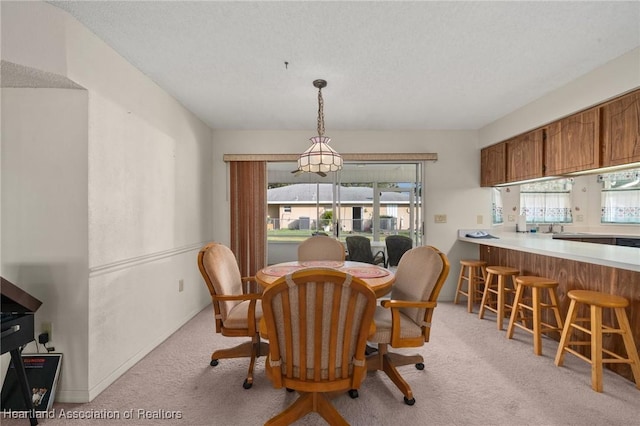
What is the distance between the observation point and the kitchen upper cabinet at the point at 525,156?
312cm

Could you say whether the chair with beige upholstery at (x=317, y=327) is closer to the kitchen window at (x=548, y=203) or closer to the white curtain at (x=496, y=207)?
the white curtain at (x=496, y=207)

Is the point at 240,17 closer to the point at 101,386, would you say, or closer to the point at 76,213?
the point at 76,213

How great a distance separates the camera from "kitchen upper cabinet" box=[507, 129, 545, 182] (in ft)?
10.2

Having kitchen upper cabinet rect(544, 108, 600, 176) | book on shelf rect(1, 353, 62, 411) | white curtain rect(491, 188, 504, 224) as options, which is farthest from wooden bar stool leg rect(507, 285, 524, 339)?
book on shelf rect(1, 353, 62, 411)

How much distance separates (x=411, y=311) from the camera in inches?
79.7

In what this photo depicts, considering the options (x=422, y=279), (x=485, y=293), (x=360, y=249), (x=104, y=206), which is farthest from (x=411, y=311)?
(x=360, y=249)

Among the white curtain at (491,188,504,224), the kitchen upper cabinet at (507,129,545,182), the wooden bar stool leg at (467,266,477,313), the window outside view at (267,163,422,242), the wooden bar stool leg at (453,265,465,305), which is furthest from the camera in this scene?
the window outside view at (267,163,422,242)

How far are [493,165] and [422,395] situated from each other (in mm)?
3142

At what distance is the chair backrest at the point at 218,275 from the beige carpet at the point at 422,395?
0.48 meters

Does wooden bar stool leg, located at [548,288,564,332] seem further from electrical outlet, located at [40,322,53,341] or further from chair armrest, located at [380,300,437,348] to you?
electrical outlet, located at [40,322,53,341]

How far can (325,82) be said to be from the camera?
2.58 metres

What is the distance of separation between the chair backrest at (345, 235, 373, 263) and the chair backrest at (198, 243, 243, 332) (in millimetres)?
2396

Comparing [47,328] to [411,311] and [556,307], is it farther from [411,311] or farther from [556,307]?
[556,307]

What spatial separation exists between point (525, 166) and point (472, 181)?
0.84 meters
